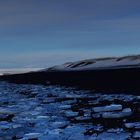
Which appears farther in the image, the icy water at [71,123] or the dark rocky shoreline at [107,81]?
the dark rocky shoreline at [107,81]

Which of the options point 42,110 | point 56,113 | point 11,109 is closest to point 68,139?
point 56,113

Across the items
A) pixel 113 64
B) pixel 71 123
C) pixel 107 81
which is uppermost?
pixel 113 64

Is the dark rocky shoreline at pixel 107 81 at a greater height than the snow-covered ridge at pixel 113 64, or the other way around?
the snow-covered ridge at pixel 113 64

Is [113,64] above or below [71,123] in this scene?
above

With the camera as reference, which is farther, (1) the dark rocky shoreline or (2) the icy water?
(1) the dark rocky shoreline

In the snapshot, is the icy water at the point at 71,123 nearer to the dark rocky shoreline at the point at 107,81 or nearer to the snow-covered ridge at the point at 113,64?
the dark rocky shoreline at the point at 107,81

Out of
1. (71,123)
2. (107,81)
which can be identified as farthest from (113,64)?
(71,123)

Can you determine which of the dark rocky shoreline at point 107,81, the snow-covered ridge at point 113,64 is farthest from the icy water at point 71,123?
the snow-covered ridge at point 113,64

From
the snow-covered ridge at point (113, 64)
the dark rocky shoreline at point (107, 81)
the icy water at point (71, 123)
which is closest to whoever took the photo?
the icy water at point (71, 123)

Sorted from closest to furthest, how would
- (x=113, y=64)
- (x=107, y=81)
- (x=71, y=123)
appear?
(x=71, y=123) → (x=107, y=81) → (x=113, y=64)

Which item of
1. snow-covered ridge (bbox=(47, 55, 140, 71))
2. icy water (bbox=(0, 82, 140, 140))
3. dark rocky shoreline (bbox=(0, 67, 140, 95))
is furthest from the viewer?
snow-covered ridge (bbox=(47, 55, 140, 71))

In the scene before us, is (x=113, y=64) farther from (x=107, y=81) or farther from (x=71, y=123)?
(x=71, y=123)

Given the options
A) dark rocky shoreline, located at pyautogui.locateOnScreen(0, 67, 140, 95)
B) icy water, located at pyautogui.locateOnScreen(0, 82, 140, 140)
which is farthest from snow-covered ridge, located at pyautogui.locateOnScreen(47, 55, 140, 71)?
icy water, located at pyautogui.locateOnScreen(0, 82, 140, 140)

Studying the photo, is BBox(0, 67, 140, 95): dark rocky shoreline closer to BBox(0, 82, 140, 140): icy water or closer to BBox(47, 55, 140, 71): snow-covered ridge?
BBox(0, 82, 140, 140): icy water
